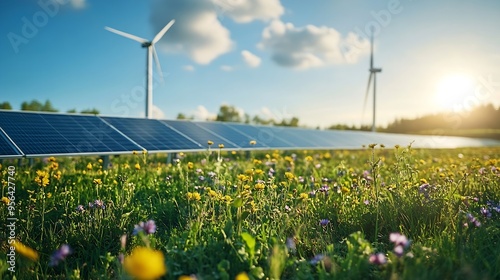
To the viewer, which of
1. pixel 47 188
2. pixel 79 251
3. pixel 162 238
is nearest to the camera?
pixel 79 251

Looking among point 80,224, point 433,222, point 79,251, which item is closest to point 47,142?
point 80,224

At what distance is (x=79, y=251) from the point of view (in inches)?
159

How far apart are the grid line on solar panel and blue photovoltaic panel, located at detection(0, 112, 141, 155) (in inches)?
169

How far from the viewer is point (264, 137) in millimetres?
14742

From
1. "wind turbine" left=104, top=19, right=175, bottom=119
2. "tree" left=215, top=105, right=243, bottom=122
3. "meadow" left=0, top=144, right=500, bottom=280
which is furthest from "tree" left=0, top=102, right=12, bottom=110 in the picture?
"meadow" left=0, top=144, right=500, bottom=280

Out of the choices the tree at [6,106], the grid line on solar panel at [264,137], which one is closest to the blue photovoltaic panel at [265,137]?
the grid line on solar panel at [264,137]

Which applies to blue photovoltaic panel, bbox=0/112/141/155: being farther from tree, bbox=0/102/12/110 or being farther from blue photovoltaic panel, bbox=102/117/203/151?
tree, bbox=0/102/12/110

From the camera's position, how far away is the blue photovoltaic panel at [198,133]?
11270 millimetres

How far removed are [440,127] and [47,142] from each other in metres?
83.9

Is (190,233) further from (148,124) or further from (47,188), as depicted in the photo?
(148,124)

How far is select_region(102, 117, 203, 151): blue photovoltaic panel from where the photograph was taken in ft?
31.5

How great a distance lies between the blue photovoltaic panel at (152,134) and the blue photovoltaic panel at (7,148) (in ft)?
9.42

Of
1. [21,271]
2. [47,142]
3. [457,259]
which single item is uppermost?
[47,142]

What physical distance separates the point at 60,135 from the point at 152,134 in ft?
8.76
